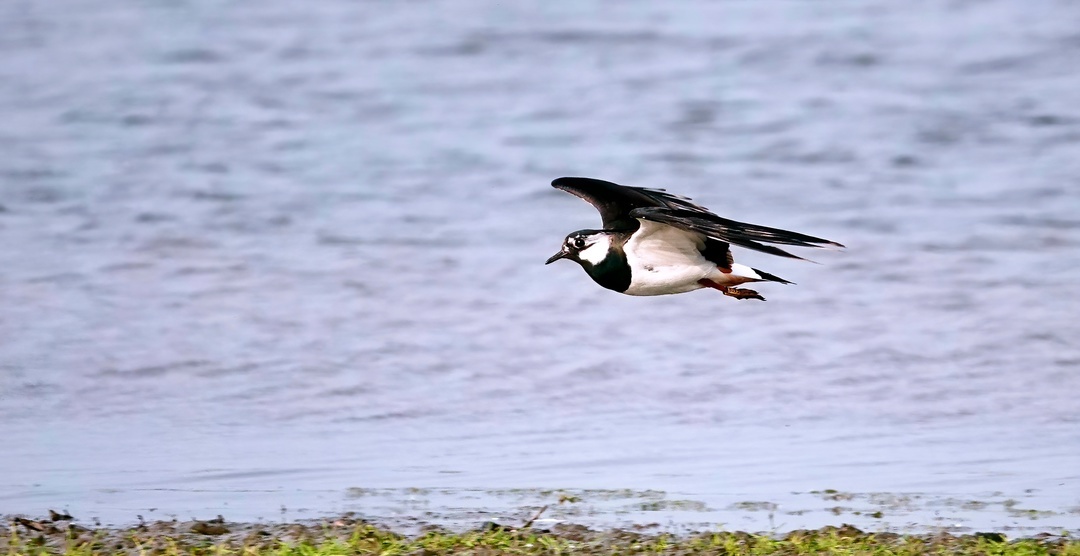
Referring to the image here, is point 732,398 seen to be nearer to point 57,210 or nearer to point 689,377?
point 689,377

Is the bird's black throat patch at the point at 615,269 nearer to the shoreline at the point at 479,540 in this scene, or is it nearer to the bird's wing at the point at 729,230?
the bird's wing at the point at 729,230

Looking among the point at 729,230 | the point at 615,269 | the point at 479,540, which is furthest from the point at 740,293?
the point at 479,540

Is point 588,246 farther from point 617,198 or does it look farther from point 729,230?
point 729,230

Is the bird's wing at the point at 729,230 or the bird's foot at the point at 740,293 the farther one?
the bird's foot at the point at 740,293

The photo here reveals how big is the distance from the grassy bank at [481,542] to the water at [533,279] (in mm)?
428

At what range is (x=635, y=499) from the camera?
6.59 m

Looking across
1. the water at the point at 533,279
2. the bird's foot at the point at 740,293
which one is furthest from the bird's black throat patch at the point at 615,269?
the water at the point at 533,279

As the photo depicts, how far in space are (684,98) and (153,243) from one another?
22.8 feet

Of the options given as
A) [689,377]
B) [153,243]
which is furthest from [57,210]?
[689,377]

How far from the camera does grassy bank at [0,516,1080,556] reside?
18.1ft

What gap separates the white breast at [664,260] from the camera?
256 inches

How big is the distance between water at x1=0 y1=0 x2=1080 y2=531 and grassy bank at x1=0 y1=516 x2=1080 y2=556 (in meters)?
0.43

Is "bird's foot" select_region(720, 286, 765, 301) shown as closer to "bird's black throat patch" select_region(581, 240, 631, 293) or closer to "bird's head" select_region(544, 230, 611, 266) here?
→ "bird's black throat patch" select_region(581, 240, 631, 293)

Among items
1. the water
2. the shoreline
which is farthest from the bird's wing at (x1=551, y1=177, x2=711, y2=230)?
the shoreline
